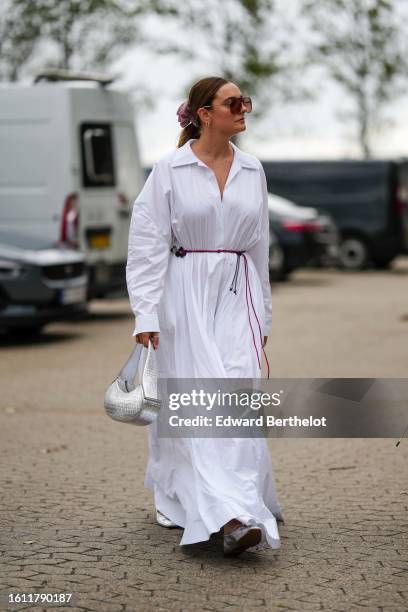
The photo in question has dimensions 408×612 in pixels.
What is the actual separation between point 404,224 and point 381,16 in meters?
15.1

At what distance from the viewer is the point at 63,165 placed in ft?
49.7

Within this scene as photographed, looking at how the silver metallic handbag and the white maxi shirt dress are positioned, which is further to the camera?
the white maxi shirt dress

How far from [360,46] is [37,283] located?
2655 cm

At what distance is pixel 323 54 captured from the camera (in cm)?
3825

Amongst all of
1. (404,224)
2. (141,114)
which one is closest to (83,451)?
(404,224)

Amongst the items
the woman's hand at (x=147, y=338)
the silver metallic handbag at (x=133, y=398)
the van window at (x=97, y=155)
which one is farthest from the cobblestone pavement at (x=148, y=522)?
the van window at (x=97, y=155)

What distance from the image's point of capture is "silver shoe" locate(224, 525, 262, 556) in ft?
16.5

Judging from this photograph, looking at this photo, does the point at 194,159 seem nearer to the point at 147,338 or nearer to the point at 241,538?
the point at 147,338

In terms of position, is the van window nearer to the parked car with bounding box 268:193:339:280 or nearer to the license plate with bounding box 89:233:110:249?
the license plate with bounding box 89:233:110:249

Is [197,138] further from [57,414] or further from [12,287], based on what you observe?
[12,287]

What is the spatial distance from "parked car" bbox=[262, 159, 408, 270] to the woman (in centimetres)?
1937

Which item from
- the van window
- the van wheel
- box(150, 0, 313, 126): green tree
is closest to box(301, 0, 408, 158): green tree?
box(150, 0, 313, 126): green tree

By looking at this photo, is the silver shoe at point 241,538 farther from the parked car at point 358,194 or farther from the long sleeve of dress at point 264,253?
the parked car at point 358,194

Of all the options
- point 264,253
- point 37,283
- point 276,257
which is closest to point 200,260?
point 264,253
